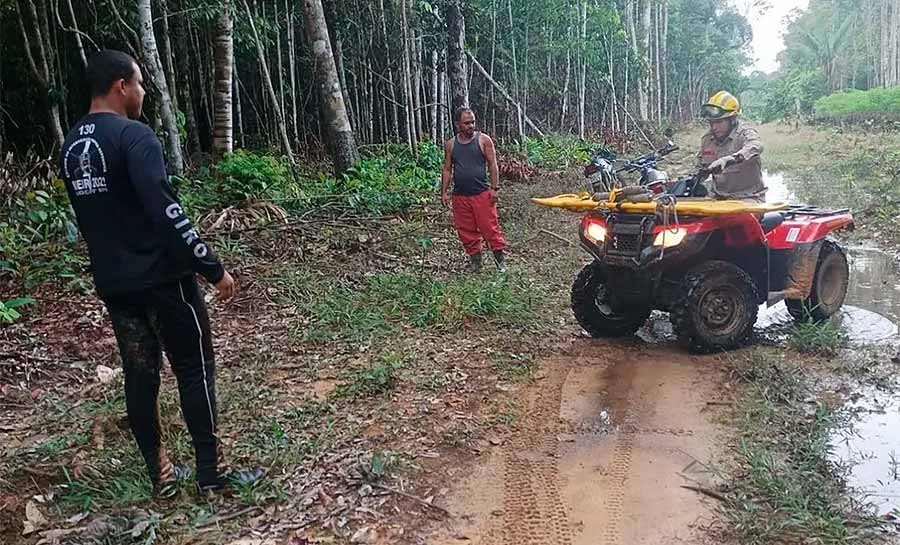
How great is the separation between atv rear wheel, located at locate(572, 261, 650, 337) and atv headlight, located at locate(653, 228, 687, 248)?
680mm

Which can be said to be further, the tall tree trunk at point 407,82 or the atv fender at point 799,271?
the tall tree trunk at point 407,82

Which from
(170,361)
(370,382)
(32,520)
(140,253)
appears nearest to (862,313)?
(370,382)

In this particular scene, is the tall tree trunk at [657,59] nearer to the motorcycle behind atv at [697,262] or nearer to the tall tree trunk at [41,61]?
the tall tree trunk at [41,61]

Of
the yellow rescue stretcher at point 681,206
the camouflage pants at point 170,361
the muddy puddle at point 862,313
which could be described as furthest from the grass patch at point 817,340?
the camouflage pants at point 170,361

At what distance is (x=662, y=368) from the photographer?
15.5ft

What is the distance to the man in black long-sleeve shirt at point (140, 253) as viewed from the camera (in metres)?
2.75

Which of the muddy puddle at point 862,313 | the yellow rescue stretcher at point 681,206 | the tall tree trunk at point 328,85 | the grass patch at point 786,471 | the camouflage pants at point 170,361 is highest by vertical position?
the tall tree trunk at point 328,85

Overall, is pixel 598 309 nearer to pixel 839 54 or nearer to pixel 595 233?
pixel 595 233

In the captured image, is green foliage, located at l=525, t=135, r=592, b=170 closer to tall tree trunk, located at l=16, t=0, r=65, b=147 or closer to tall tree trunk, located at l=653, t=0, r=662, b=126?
tall tree trunk, located at l=16, t=0, r=65, b=147

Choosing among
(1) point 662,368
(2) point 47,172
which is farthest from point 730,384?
(2) point 47,172

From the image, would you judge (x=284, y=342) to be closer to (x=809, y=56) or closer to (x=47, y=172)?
(x=47, y=172)

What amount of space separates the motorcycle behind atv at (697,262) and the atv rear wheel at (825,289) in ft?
0.04

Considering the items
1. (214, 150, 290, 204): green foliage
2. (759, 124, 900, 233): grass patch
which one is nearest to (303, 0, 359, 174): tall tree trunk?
(214, 150, 290, 204): green foliage

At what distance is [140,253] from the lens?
281 centimetres
